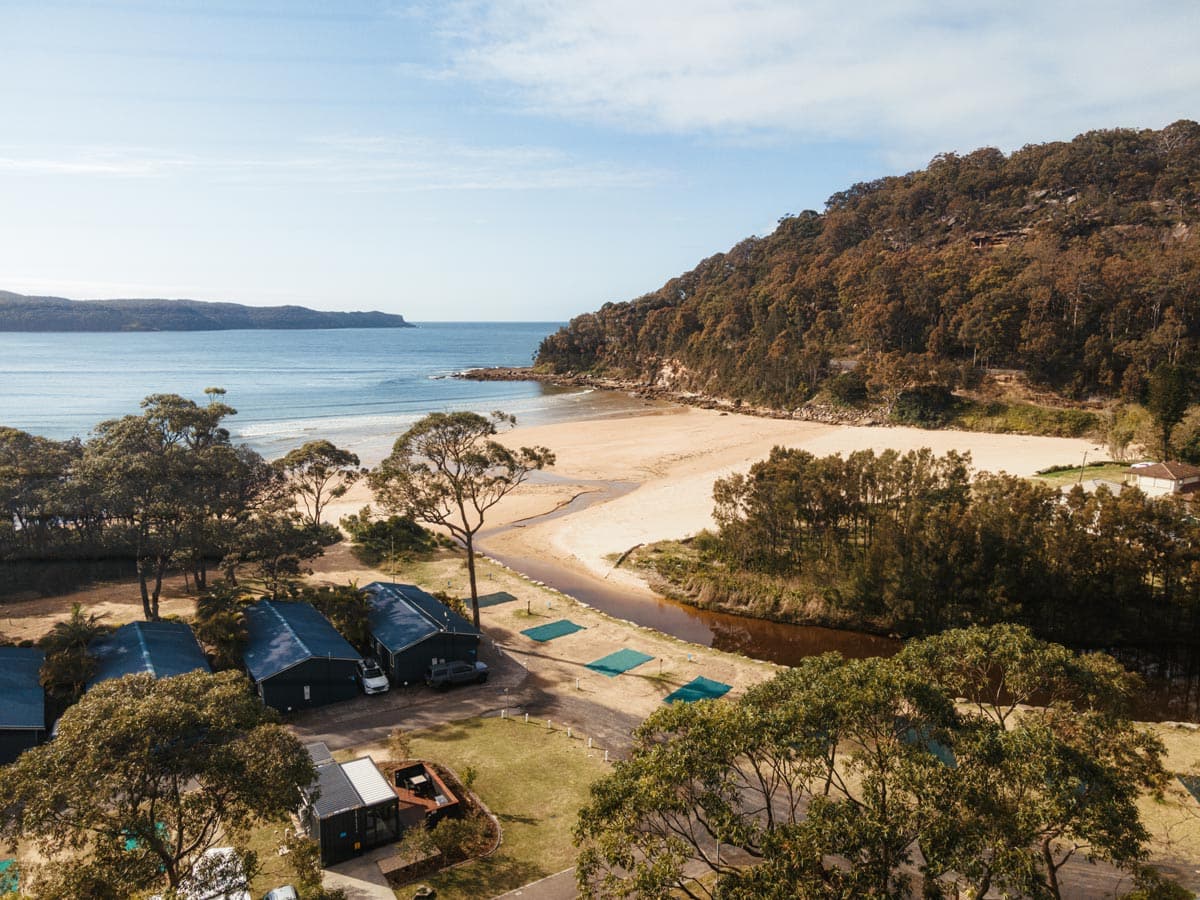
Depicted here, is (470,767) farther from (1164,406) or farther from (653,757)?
(1164,406)

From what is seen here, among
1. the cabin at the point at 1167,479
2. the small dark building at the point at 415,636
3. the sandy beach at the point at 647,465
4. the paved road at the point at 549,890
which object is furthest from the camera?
the sandy beach at the point at 647,465

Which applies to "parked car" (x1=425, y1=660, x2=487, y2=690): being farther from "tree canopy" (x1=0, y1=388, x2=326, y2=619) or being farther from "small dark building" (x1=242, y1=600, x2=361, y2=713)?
"tree canopy" (x1=0, y1=388, x2=326, y2=619)

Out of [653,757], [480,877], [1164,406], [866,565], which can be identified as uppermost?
[1164,406]

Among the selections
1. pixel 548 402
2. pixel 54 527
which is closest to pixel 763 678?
pixel 54 527

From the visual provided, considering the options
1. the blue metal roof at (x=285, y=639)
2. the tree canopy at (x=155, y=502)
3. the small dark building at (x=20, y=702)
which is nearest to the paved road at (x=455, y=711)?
the blue metal roof at (x=285, y=639)

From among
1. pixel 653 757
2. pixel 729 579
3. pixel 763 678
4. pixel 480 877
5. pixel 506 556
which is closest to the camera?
pixel 653 757

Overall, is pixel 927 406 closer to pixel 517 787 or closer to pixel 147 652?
A: pixel 517 787

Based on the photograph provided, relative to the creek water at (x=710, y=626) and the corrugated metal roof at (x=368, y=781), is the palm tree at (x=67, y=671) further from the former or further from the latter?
the creek water at (x=710, y=626)
